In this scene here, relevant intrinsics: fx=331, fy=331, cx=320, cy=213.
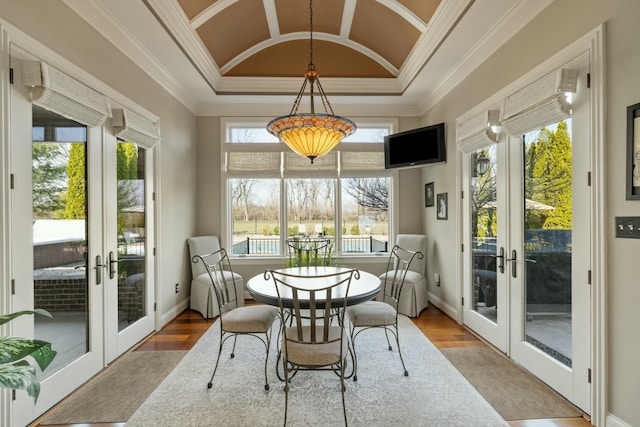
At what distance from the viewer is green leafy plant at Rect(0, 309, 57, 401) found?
108cm

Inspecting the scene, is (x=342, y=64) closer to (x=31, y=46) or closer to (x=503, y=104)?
(x=503, y=104)

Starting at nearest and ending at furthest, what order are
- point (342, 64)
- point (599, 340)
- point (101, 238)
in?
point (599, 340) < point (101, 238) < point (342, 64)

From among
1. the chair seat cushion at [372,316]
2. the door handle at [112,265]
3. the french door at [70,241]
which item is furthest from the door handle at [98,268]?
the chair seat cushion at [372,316]

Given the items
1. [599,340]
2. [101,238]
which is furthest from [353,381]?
[101,238]

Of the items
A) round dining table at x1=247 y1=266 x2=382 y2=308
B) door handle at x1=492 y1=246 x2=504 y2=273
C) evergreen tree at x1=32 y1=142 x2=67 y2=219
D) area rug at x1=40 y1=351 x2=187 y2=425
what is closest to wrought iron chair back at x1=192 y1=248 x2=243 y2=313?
round dining table at x1=247 y1=266 x2=382 y2=308

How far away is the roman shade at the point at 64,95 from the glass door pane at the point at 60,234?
0.08m

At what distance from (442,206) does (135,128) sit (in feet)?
12.3

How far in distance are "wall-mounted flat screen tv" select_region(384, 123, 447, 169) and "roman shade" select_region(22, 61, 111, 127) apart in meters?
3.54

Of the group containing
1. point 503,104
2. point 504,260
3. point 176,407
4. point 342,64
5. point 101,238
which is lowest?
point 176,407

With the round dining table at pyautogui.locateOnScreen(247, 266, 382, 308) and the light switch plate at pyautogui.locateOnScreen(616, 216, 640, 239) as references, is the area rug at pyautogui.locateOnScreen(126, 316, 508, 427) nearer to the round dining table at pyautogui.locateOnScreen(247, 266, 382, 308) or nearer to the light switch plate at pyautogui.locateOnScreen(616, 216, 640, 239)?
the round dining table at pyautogui.locateOnScreen(247, 266, 382, 308)

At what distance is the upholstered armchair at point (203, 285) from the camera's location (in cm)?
430

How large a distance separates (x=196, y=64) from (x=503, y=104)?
330 centimetres

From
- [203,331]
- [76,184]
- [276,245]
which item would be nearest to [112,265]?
[76,184]

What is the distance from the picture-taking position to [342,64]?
Answer: 4.60 metres
